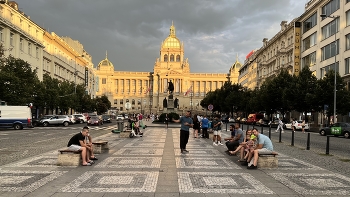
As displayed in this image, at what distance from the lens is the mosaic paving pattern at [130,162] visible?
11.6 metres

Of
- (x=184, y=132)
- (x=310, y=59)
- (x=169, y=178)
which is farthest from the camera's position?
(x=310, y=59)

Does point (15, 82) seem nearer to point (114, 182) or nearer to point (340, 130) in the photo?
point (340, 130)

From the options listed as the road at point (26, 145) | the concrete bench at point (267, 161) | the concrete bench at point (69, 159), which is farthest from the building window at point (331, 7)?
the concrete bench at point (69, 159)

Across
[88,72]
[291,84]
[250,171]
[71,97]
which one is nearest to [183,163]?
[250,171]

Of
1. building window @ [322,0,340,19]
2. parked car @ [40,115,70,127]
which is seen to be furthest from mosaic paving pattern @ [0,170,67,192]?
building window @ [322,0,340,19]

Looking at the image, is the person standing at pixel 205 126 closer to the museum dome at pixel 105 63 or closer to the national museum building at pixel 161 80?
the national museum building at pixel 161 80

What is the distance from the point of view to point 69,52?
85.9 metres

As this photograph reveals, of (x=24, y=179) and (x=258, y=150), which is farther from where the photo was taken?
(x=258, y=150)

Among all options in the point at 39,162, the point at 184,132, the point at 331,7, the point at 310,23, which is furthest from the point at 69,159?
the point at 310,23

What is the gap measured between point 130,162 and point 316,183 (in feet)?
20.5

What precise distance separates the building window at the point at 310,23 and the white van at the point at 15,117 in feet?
150

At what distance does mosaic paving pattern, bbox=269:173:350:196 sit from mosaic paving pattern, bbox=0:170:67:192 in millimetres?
6265

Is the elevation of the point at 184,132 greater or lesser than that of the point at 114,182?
greater

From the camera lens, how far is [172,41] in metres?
174
